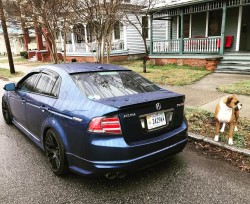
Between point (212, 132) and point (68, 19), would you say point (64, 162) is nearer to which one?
point (212, 132)

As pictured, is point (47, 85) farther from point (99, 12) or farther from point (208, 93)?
point (99, 12)

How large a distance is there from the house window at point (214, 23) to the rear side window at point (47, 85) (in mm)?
14198

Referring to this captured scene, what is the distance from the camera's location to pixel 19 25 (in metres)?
13.7

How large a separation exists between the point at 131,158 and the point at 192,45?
12495 millimetres

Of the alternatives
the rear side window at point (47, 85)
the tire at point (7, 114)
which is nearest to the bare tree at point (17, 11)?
the tire at point (7, 114)

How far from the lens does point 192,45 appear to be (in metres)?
14.2

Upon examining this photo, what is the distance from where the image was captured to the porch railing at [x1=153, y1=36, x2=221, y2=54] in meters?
13.3

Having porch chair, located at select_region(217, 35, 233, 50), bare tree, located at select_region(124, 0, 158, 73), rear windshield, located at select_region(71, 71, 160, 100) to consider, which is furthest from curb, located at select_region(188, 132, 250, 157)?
bare tree, located at select_region(124, 0, 158, 73)

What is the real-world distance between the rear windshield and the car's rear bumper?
776 millimetres

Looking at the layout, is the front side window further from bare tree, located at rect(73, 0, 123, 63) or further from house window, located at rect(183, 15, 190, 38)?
house window, located at rect(183, 15, 190, 38)

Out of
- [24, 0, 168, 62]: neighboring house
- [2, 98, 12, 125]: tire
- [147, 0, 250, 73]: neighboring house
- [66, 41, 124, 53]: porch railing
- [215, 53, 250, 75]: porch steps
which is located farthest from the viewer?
[66, 41, 124, 53]: porch railing

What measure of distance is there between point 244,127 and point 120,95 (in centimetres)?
295

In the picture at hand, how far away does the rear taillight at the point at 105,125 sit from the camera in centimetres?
282

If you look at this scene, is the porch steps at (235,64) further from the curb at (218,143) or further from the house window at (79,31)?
the curb at (218,143)
